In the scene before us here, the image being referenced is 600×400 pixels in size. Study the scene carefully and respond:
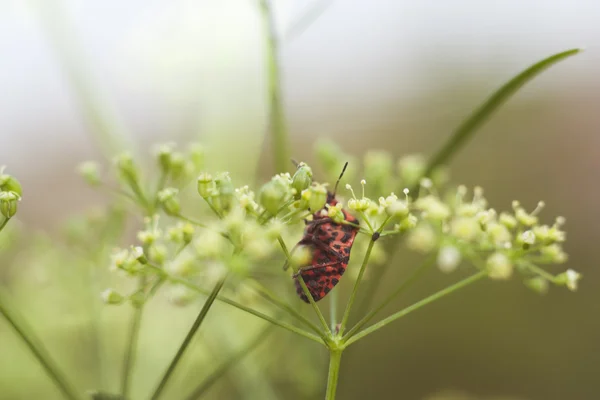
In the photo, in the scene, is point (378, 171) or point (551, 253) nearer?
point (551, 253)

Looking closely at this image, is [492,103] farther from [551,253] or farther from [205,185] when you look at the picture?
[205,185]

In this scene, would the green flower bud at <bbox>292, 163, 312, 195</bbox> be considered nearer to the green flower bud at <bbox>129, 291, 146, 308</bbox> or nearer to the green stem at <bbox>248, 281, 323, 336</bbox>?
the green stem at <bbox>248, 281, 323, 336</bbox>

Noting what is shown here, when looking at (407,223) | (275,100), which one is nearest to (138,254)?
(407,223)

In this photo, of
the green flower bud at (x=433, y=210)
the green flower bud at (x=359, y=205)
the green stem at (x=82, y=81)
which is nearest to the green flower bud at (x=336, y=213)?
the green flower bud at (x=359, y=205)

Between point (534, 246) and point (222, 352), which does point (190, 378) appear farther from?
point (534, 246)

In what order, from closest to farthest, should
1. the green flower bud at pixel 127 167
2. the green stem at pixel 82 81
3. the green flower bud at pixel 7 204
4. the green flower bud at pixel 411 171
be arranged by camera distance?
the green flower bud at pixel 7 204
the green flower bud at pixel 127 167
the green flower bud at pixel 411 171
the green stem at pixel 82 81

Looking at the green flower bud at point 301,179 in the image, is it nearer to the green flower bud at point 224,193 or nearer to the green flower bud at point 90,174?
the green flower bud at point 224,193

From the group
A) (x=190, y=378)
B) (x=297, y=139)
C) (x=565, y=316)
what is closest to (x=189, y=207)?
(x=190, y=378)
